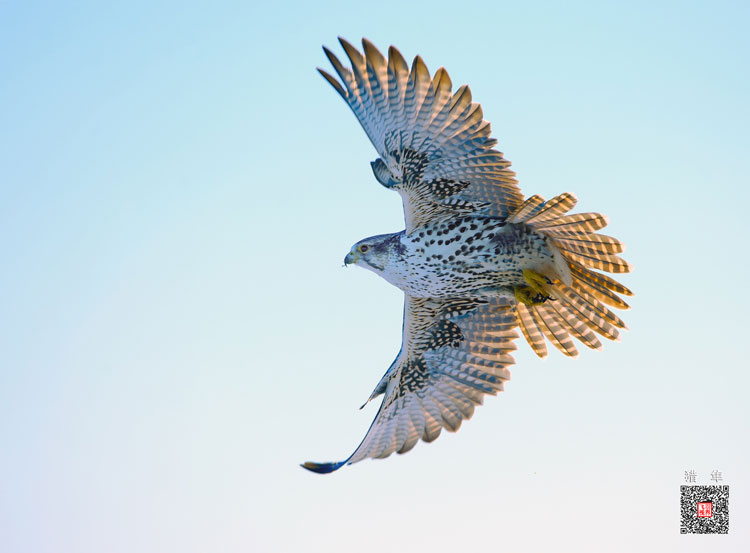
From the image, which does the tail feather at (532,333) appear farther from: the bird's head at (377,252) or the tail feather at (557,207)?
the bird's head at (377,252)

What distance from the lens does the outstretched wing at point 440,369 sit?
10.2 metres

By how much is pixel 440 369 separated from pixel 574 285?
6.02 feet

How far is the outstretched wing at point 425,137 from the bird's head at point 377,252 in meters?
0.30

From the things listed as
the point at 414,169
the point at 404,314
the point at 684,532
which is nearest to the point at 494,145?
the point at 414,169

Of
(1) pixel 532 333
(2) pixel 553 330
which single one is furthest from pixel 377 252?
(2) pixel 553 330

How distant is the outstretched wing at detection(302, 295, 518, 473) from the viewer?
10234 mm

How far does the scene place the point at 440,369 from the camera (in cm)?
1050

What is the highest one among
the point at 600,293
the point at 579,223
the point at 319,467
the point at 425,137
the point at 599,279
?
the point at 425,137

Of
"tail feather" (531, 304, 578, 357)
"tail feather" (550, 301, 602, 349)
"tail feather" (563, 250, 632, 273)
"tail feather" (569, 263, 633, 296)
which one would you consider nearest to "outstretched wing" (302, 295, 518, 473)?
"tail feather" (531, 304, 578, 357)

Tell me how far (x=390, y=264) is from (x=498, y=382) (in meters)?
1.91

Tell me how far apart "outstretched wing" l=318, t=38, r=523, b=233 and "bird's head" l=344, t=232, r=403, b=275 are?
0.30 metres

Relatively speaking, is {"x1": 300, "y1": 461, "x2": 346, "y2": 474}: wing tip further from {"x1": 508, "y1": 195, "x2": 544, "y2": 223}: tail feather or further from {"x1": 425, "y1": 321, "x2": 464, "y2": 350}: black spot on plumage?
{"x1": 508, "y1": 195, "x2": 544, "y2": 223}: tail feather

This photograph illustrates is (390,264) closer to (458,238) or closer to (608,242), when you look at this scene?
(458,238)

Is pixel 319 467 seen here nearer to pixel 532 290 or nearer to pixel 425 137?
pixel 532 290
